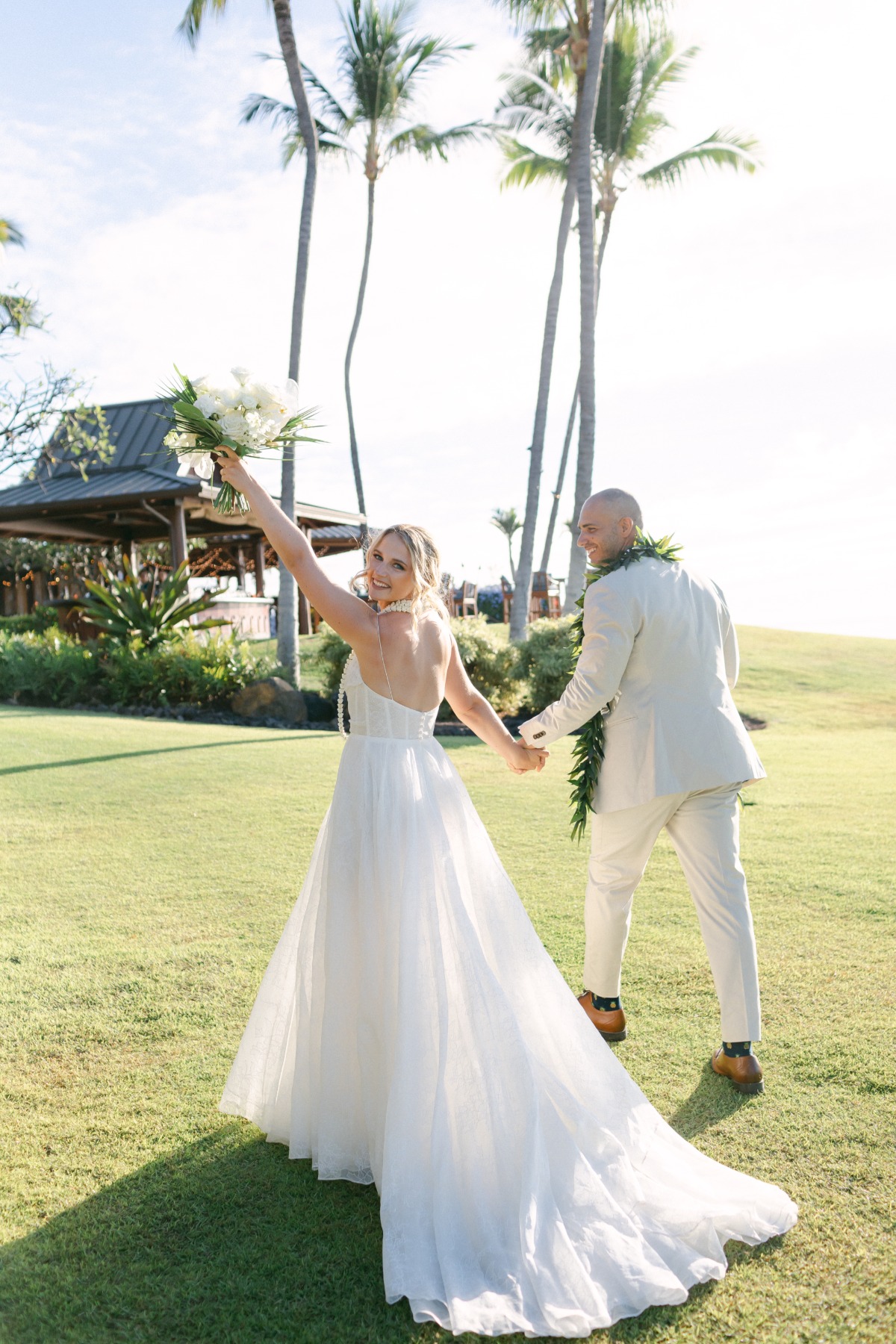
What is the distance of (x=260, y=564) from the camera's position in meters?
27.5

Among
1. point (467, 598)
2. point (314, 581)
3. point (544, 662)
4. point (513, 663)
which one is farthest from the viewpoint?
point (467, 598)

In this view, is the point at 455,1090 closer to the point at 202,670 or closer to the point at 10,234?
the point at 202,670

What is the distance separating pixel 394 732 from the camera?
10.5ft

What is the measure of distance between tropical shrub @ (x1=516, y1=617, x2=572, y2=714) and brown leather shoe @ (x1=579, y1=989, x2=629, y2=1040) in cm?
1101

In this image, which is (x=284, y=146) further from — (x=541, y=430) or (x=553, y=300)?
(x=541, y=430)

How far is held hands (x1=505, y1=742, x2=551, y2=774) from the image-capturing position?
13.4 feet

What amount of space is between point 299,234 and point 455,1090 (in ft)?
56.9

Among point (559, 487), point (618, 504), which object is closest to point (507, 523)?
point (559, 487)

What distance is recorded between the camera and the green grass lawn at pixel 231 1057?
8.41 feet

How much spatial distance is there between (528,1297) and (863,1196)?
1.21 metres

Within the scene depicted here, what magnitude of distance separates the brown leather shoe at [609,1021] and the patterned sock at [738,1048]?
50 centimetres

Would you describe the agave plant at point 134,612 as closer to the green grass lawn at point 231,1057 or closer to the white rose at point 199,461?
the green grass lawn at point 231,1057

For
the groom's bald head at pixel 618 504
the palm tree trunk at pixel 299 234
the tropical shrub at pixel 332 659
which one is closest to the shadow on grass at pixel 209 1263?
the groom's bald head at pixel 618 504

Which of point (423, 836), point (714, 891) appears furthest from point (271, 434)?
point (714, 891)
